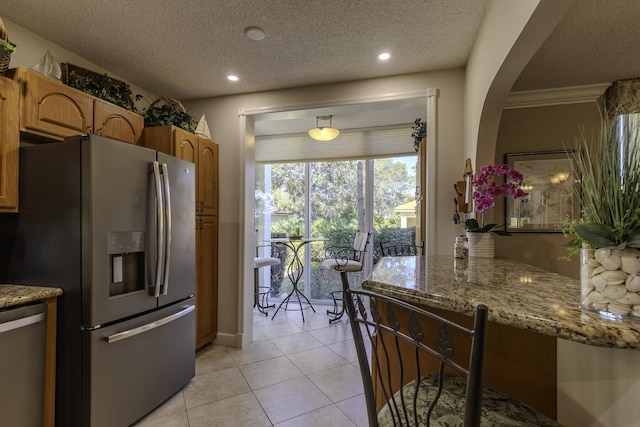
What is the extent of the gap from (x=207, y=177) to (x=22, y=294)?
Answer: 168 centimetres

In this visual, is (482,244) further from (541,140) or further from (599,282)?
(541,140)

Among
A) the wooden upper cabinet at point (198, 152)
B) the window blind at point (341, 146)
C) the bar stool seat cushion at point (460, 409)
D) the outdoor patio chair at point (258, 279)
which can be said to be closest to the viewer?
the bar stool seat cushion at point (460, 409)

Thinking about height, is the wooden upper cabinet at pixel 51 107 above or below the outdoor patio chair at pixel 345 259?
above

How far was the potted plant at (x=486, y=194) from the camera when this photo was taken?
172cm

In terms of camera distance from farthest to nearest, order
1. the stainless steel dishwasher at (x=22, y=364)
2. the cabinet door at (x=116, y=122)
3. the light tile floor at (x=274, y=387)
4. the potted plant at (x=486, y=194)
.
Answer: the cabinet door at (x=116, y=122)
the light tile floor at (x=274, y=387)
the potted plant at (x=486, y=194)
the stainless steel dishwasher at (x=22, y=364)

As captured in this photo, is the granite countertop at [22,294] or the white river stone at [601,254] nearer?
the white river stone at [601,254]

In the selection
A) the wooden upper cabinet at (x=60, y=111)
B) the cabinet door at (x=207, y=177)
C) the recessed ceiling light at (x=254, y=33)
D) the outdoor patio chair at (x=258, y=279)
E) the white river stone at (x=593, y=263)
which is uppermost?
the recessed ceiling light at (x=254, y=33)

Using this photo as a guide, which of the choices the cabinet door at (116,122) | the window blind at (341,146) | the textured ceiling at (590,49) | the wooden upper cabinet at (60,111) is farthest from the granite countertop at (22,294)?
the window blind at (341,146)

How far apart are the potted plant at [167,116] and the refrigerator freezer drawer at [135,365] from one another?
60.6 inches

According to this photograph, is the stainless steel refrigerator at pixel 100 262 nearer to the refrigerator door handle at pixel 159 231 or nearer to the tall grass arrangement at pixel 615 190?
the refrigerator door handle at pixel 159 231

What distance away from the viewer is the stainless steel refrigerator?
166 centimetres

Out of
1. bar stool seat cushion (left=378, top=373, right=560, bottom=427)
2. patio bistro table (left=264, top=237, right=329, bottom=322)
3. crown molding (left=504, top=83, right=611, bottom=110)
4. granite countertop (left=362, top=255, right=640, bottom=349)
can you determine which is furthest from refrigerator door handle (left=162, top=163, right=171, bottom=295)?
crown molding (left=504, top=83, right=611, bottom=110)

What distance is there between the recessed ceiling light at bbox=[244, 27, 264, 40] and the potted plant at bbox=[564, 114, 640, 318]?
1.99m

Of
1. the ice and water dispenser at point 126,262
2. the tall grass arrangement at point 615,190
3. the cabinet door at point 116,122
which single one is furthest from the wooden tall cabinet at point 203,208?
the tall grass arrangement at point 615,190
